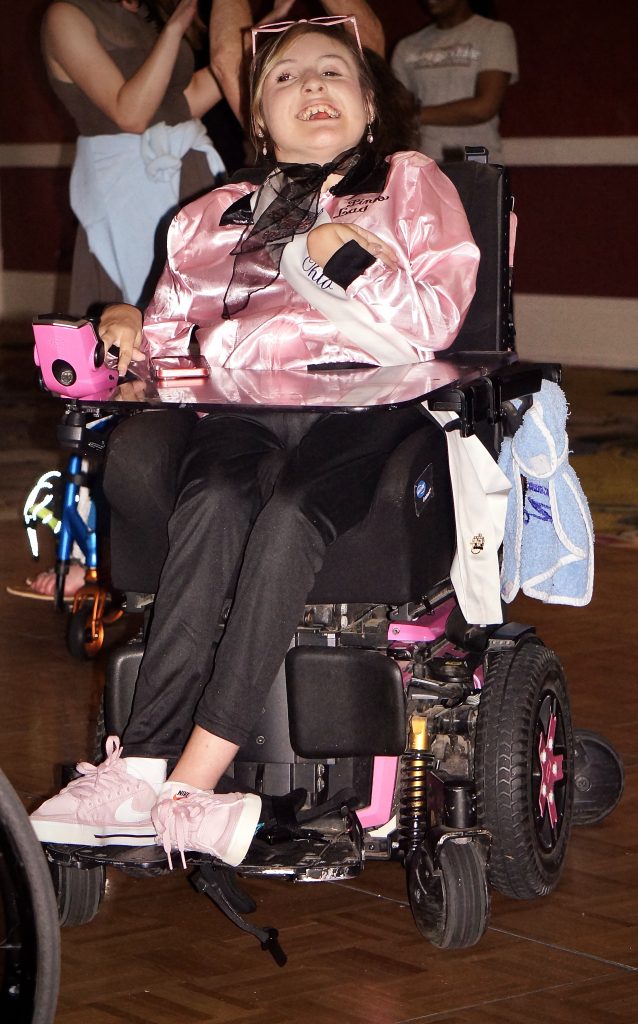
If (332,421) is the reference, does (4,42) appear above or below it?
above

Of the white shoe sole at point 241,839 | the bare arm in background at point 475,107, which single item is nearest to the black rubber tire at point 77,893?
the white shoe sole at point 241,839

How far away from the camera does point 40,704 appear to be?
137 inches

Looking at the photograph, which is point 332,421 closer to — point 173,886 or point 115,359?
point 115,359

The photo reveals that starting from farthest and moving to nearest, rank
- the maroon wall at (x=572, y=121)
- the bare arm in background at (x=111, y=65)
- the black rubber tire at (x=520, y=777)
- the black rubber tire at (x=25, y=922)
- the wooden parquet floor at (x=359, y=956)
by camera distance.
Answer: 1. the maroon wall at (x=572, y=121)
2. the bare arm in background at (x=111, y=65)
3. the black rubber tire at (x=520, y=777)
4. the wooden parquet floor at (x=359, y=956)
5. the black rubber tire at (x=25, y=922)

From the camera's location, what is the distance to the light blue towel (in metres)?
2.57

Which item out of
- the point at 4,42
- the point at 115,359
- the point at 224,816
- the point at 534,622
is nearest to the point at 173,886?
the point at 224,816

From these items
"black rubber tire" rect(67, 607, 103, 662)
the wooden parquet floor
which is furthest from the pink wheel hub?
"black rubber tire" rect(67, 607, 103, 662)

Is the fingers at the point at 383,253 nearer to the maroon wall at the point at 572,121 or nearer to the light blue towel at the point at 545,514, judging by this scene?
the light blue towel at the point at 545,514

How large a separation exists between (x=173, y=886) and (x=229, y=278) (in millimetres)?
1046

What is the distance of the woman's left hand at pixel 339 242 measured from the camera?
248cm

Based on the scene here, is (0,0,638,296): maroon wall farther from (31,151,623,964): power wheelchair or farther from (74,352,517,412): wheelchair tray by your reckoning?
(31,151,623,964): power wheelchair

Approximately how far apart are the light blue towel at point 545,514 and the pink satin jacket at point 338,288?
0.68ft

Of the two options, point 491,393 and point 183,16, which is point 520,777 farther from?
point 183,16

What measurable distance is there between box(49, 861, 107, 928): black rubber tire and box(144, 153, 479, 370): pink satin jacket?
89 cm
